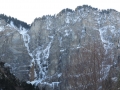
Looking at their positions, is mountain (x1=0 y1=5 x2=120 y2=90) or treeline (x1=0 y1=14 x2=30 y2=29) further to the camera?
treeline (x1=0 y1=14 x2=30 y2=29)

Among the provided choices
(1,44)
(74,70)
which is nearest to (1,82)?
(74,70)

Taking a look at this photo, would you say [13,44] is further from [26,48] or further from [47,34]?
[47,34]

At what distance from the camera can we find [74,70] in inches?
479

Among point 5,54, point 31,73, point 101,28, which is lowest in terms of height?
point 31,73

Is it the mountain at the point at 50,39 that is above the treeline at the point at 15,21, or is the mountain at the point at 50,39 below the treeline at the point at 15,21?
below

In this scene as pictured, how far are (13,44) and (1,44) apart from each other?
4.64 m

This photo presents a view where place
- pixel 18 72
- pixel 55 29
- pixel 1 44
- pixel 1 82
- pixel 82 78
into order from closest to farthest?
pixel 82 78, pixel 1 82, pixel 18 72, pixel 1 44, pixel 55 29

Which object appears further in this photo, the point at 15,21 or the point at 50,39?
the point at 15,21

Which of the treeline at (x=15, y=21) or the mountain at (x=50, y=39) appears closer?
the mountain at (x=50, y=39)

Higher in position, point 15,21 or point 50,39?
point 15,21

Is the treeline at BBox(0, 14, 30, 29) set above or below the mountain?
above

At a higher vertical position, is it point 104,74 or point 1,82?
point 104,74

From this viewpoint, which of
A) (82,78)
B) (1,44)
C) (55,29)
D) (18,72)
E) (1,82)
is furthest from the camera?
(55,29)

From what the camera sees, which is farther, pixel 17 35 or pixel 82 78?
pixel 17 35
